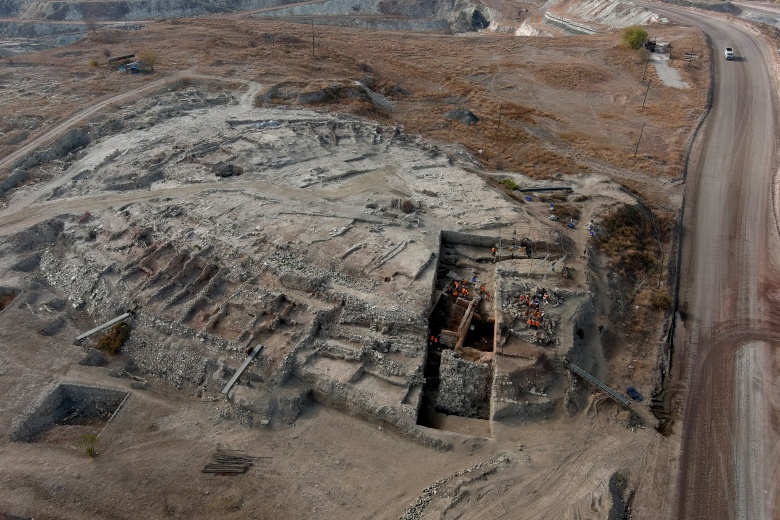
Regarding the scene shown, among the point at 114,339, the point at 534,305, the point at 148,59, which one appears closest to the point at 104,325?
the point at 114,339

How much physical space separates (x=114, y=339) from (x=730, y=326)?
107 ft

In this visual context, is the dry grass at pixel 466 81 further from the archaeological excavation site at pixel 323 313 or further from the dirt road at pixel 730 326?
the dirt road at pixel 730 326

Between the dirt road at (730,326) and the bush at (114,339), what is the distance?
2594 cm

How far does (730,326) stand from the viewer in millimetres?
24906

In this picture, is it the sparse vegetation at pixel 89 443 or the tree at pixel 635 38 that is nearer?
the sparse vegetation at pixel 89 443

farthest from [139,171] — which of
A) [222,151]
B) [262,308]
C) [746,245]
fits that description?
[746,245]

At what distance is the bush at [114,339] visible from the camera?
24031mm

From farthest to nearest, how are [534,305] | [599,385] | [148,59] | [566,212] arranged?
[148,59]
[566,212]
[534,305]
[599,385]

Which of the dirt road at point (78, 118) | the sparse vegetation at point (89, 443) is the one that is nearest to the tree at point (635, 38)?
the dirt road at point (78, 118)

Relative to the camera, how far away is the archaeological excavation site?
1850 centimetres

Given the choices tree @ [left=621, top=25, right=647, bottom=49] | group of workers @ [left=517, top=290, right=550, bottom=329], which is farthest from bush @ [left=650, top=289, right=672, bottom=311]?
tree @ [left=621, top=25, right=647, bottom=49]

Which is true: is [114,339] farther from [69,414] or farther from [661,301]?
[661,301]

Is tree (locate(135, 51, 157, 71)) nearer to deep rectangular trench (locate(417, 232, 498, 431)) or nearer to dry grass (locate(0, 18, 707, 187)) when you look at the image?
dry grass (locate(0, 18, 707, 187))

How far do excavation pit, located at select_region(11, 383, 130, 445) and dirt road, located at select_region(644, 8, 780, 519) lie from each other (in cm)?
2419
